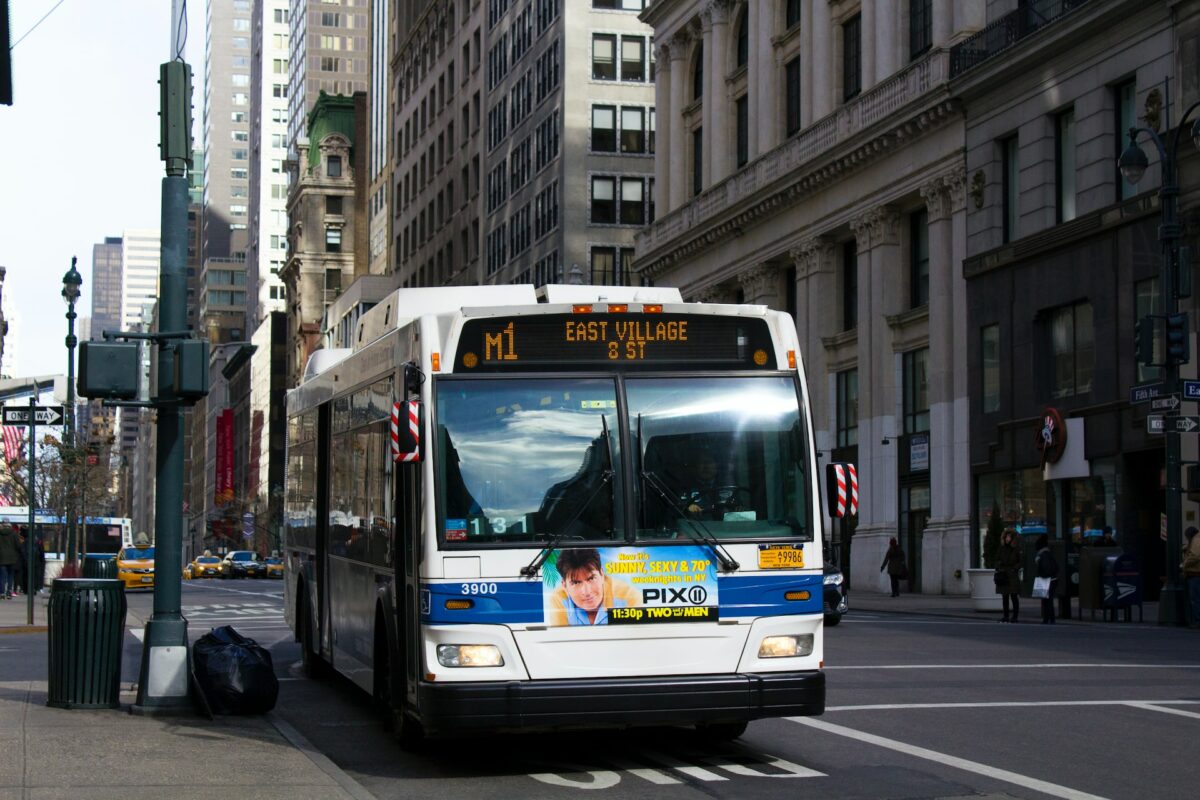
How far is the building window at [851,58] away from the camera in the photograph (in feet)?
169

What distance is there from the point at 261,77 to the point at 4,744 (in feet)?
638

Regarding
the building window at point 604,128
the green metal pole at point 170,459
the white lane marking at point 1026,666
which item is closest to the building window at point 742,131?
the building window at point 604,128

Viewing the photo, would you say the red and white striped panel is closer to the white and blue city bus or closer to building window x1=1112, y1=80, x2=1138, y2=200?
the white and blue city bus

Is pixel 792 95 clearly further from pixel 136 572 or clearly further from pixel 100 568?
pixel 100 568

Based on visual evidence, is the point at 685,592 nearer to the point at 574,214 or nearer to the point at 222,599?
the point at 222,599

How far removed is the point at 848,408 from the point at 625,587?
139 ft

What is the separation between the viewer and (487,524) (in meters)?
10.9

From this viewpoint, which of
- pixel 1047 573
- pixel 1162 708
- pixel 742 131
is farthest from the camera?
pixel 742 131

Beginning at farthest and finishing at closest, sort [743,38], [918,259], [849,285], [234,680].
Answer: [743,38], [849,285], [918,259], [234,680]

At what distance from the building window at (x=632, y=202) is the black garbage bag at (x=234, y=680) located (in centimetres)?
6483

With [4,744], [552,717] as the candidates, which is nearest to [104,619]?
[4,744]

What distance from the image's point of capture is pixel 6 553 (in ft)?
126

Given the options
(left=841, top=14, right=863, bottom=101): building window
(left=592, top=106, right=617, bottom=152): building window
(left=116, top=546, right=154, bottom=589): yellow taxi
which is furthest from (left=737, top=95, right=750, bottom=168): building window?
(left=116, top=546, right=154, bottom=589): yellow taxi

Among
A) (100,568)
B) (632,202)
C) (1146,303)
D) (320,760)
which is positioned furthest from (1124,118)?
(632,202)
